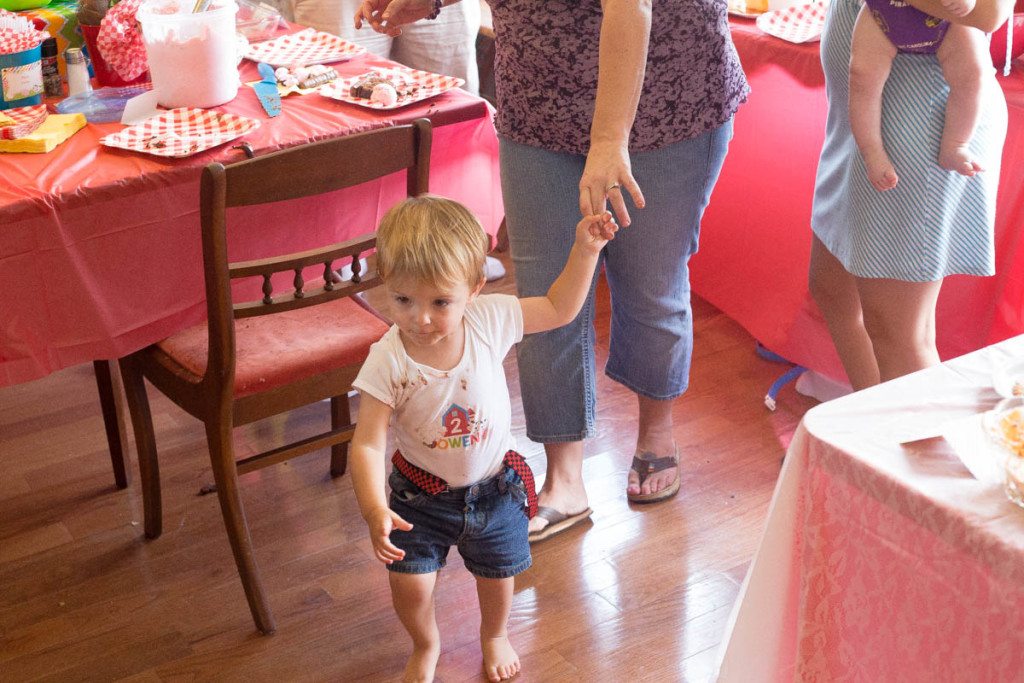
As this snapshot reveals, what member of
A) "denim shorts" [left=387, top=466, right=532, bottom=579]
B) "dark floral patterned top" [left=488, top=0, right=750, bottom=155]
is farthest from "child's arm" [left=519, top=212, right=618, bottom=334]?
"dark floral patterned top" [left=488, top=0, right=750, bottom=155]

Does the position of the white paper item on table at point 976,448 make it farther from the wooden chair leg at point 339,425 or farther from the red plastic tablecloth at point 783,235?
the wooden chair leg at point 339,425

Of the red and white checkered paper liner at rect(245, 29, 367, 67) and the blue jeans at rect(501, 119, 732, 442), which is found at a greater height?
the red and white checkered paper liner at rect(245, 29, 367, 67)

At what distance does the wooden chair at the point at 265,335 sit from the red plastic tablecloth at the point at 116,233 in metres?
0.09

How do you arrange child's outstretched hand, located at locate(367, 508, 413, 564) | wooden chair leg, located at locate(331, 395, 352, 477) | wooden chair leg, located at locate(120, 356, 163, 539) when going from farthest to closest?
wooden chair leg, located at locate(331, 395, 352, 477)
wooden chair leg, located at locate(120, 356, 163, 539)
child's outstretched hand, located at locate(367, 508, 413, 564)

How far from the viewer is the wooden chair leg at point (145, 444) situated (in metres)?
1.94

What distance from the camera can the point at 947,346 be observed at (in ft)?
7.61

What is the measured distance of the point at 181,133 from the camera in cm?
190

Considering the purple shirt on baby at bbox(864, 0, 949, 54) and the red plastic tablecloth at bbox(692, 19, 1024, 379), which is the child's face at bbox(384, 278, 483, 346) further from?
the red plastic tablecloth at bbox(692, 19, 1024, 379)

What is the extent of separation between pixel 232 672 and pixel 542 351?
75 cm

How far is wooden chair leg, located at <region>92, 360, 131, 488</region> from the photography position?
6.96 ft

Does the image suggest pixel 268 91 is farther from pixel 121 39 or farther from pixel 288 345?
pixel 288 345

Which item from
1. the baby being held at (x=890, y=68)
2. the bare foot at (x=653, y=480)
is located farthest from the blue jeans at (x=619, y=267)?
the baby being held at (x=890, y=68)

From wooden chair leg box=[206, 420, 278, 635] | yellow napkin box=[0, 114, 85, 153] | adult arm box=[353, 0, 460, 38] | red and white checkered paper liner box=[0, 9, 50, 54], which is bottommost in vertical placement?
wooden chair leg box=[206, 420, 278, 635]

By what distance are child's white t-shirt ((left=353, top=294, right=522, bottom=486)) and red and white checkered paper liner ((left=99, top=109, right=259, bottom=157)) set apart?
0.59 metres
